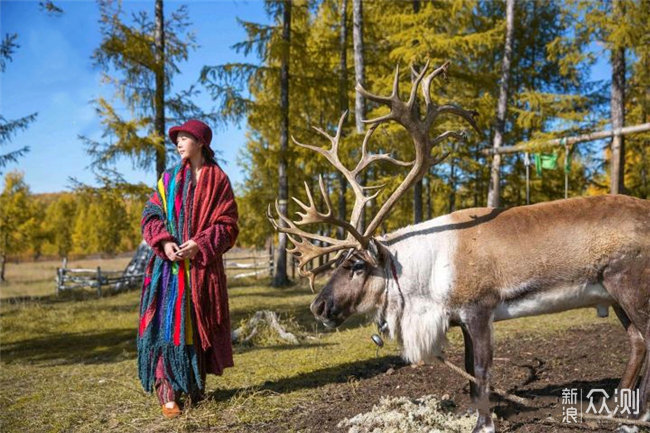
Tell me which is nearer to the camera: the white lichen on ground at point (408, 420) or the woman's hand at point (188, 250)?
the white lichen on ground at point (408, 420)

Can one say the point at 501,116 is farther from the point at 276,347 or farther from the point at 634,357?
the point at 634,357

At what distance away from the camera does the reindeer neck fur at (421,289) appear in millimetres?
3543

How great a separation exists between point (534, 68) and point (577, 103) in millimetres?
7110

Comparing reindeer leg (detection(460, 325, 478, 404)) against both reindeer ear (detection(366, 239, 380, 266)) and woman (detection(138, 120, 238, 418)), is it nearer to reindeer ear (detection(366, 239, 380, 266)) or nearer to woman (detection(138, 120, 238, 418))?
reindeer ear (detection(366, 239, 380, 266))

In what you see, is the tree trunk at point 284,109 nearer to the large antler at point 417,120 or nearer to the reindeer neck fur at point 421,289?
the large antler at point 417,120

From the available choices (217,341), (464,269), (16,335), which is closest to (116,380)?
(217,341)

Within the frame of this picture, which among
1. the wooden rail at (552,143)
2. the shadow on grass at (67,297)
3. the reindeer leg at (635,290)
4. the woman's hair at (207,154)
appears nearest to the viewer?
the reindeer leg at (635,290)

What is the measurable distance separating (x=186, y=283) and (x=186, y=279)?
34mm

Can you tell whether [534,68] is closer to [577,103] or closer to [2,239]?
[577,103]

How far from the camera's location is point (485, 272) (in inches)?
134

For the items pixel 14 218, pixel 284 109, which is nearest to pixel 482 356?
pixel 284 109

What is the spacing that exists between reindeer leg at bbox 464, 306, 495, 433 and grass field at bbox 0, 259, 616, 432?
1.58m

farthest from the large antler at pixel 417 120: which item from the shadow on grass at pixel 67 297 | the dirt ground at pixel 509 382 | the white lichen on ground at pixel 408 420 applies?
the shadow on grass at pixel 67 297

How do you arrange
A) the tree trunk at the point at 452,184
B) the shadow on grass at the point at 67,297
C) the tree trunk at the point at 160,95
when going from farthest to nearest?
the tree trunk at the point at 452,184, the shadow on grass at the point at 67,297, the tree trunk at the point at 160,95
